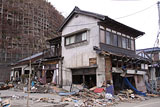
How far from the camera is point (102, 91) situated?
14.1 metres

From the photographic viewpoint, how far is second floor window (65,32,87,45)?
57.8ft

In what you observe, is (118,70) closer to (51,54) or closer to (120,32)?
(120,32)

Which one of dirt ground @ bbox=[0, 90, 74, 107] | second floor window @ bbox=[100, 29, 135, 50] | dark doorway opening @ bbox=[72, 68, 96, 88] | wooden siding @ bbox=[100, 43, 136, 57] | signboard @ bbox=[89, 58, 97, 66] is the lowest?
dirt ground @ bbox=[0, 90, 74, 107]

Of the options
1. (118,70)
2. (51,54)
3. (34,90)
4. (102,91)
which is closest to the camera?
(102,91)

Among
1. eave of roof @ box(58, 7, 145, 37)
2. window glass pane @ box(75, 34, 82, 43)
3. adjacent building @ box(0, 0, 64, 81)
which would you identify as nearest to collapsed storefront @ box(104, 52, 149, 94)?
eave of roof @ box(58, 7, 145, 37)

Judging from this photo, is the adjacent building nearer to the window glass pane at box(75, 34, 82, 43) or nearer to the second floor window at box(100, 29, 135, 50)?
the window glass pane at box(75, 34, 82, 43)

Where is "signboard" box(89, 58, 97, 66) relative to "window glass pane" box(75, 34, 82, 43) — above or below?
below

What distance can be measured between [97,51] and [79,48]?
333 centimetres

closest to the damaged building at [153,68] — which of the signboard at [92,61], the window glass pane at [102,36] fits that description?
the window glass pane at [102,36]

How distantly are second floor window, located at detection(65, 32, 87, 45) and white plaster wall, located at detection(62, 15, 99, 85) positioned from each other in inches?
21.5

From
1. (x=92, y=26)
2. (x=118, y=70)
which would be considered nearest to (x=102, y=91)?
(x=118, y=70)

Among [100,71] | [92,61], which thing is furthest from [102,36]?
[100,71]

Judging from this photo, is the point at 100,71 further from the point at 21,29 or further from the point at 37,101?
the point at 21,29

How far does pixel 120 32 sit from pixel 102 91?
8.72 m
